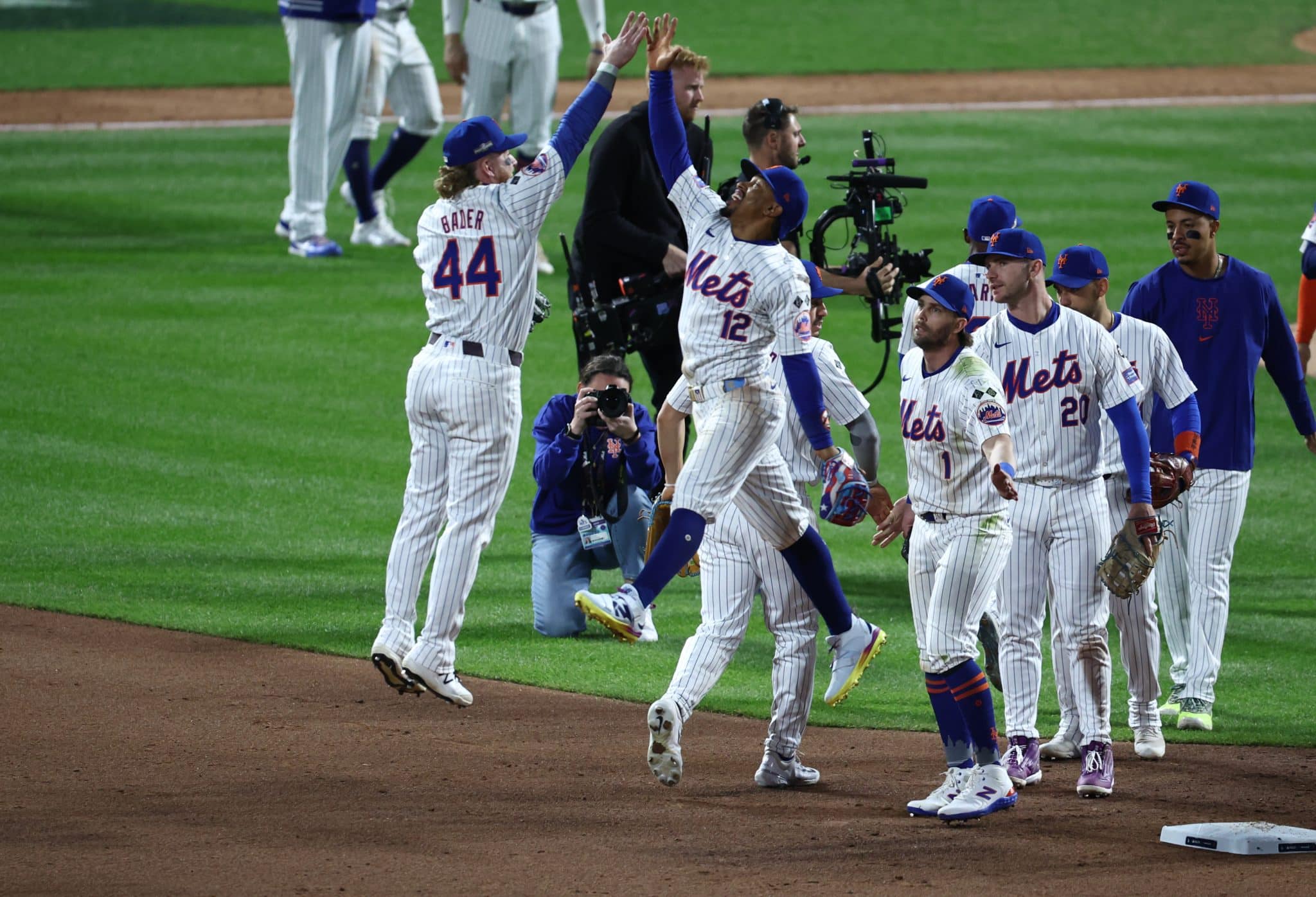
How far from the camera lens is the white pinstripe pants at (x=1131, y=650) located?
21.5 ft

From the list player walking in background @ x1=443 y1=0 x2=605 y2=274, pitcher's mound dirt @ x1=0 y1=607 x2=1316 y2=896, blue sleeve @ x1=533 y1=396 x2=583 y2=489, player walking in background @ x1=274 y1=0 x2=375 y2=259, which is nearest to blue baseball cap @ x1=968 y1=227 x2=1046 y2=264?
pitcher's mound dirt @ x1=0 y1=607 x2=1316 y2=896

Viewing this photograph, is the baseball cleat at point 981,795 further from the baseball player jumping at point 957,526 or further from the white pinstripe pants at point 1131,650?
the white pinstripe pants at point 1131,650

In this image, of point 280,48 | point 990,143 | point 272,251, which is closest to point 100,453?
point 272,251

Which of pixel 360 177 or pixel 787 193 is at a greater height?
pixel 787 193

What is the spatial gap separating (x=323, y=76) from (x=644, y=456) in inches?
271

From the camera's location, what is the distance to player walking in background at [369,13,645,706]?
6762mm

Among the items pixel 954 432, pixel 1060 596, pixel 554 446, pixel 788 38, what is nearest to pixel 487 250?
pixel 554 446

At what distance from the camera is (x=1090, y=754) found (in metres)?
6.16

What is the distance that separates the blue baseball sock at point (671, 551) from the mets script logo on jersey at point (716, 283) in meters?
0.73

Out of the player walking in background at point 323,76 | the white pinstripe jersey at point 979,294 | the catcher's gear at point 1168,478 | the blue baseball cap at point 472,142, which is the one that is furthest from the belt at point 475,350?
the player walking in background at point 323,76

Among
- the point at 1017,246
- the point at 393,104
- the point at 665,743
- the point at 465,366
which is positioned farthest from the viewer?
the point at 393,104

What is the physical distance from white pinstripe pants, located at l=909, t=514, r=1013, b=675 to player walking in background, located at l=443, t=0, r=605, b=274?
8478 mm

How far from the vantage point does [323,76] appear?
46.0 feet

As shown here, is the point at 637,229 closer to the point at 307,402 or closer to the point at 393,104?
the point at 307,402
